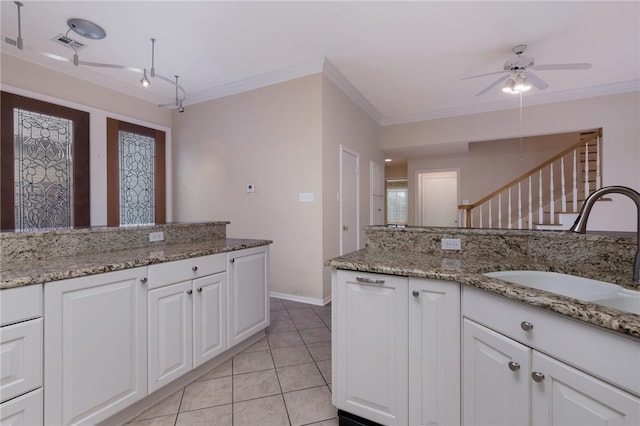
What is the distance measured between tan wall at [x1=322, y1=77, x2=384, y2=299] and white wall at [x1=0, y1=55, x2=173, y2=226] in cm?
275

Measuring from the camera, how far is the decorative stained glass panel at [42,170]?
307 centimetres

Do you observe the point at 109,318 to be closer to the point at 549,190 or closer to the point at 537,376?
the point at 537,376

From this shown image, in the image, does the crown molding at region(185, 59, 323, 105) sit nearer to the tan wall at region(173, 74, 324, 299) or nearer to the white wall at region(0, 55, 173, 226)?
the tan wall at region(173, 74, 324, 299)

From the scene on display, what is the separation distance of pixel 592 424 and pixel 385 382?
29.9 inches

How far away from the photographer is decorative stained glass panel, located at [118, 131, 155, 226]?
4.00 m

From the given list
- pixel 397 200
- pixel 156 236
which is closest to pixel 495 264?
pixel 156 236

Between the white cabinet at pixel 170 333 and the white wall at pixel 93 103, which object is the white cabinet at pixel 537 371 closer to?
the white cabinet at pixel 170 333

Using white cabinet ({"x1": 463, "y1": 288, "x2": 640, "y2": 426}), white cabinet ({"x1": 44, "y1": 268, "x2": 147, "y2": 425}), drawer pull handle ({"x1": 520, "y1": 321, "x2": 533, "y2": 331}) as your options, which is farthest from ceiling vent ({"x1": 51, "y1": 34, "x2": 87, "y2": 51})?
drawer pull handle ({"x1": 520, "y1": 321, "x2": 533, "y2": 331})

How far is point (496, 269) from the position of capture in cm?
134

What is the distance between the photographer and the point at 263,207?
3742 mm

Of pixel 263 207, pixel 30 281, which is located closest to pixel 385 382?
pixel 30 281

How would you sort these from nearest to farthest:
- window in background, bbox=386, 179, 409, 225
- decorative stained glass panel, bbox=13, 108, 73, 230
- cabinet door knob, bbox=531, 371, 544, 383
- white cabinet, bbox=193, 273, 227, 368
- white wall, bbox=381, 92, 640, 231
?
1. cabinet door knob, bbox=531, 371, 544, 383
2. white cabinet, bbox=193, 273, 227, 368
3. decorative stained glass panel, bbox=13, 108, 73, 230
4. white wall, bbox=381, 92, 640, 231
5. window in background, bbox=386, 179, 409, 225

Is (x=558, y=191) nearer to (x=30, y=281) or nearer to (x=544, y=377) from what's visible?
(x=544, y=377)

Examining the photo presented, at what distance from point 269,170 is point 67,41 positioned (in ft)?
7.75
